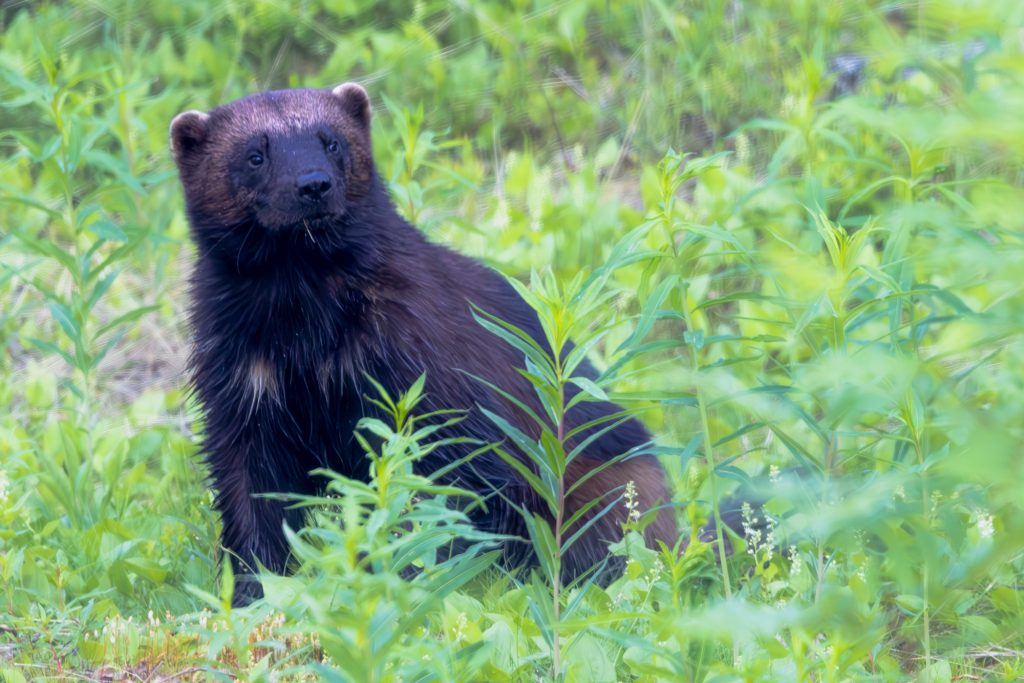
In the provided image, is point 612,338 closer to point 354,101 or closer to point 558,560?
point 354,101

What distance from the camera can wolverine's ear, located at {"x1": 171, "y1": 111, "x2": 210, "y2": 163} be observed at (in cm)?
423

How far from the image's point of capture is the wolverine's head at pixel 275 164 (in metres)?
3.82

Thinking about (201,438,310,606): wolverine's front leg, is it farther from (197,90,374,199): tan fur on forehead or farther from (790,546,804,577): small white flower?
(790,546,804,577): small white flower

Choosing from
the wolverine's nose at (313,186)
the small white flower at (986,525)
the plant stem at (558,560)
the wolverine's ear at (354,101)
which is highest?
the wolverine's ear at (354,101)

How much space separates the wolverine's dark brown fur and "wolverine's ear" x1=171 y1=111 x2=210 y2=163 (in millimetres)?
179

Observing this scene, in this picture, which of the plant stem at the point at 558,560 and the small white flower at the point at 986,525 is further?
the small white flower at the point at 986,525

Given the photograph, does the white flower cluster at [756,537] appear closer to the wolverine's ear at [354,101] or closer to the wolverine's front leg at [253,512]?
the wolverine's front leg at [253,512]

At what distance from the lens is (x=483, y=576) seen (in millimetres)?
3564

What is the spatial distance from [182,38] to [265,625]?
16.7ft

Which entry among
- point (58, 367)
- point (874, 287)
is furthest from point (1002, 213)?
point (58, 367)

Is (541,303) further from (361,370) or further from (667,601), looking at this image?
(361,370)

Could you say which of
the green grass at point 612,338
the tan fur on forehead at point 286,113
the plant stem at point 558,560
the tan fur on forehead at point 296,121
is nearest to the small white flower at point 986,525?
the green grass at point 612,338

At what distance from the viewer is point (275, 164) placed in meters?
3.95

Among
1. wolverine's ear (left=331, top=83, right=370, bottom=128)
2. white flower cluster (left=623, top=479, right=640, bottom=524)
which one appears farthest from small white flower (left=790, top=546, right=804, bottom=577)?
wolverine's ear (left=331, top=83, right=370, bottom=128)
